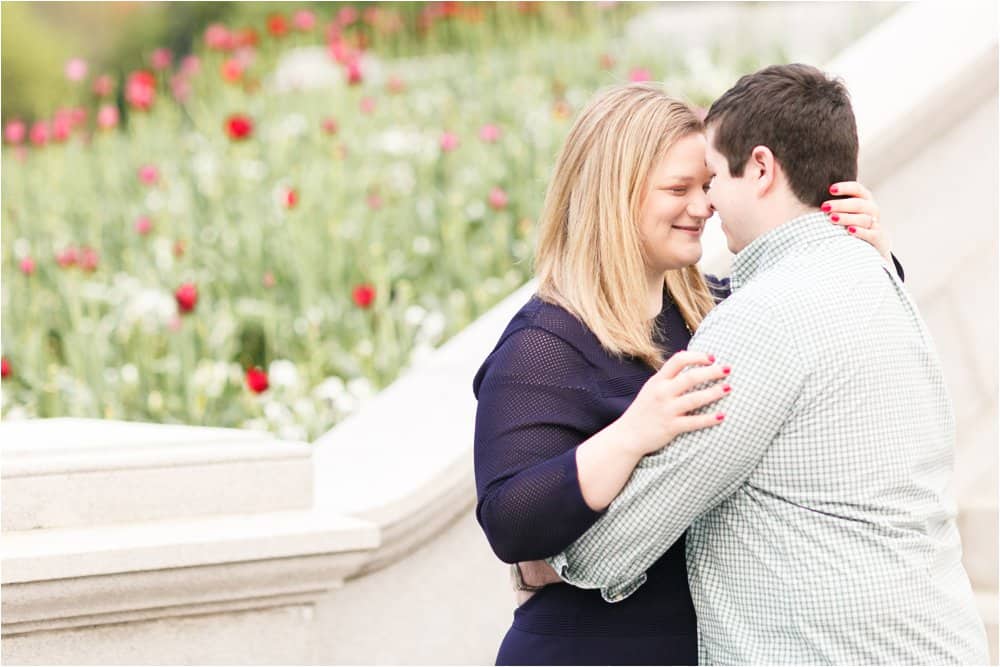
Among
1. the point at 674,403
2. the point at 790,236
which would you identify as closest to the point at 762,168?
the point at 790,236

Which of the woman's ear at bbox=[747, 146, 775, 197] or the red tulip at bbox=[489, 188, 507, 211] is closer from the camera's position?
the woman's ear at bbox=[747, 146, 775, 197]

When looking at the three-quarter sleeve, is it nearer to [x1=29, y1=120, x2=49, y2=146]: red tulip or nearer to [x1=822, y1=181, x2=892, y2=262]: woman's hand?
[x1=822, y1=181, x2=892, y2=262]: woman's hand

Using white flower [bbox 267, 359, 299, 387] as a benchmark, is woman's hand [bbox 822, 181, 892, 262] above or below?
above

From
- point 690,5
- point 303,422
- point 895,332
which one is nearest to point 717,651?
point 895,332

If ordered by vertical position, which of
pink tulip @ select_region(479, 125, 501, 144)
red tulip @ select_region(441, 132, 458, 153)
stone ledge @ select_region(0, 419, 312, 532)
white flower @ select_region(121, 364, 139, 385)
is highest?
pink tulip @ select_region(479, 125, 501, 144)

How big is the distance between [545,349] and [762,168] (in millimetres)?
512

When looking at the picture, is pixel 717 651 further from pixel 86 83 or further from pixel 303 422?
pixel 86 83

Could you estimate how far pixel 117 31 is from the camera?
16.4 metres

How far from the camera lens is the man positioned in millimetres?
2072

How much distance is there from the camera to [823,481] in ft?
6.83

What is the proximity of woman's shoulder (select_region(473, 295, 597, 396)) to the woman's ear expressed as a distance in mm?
429

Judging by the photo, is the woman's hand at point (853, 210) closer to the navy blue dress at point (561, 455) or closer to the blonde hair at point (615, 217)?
the blonde hair at point (615, 217)

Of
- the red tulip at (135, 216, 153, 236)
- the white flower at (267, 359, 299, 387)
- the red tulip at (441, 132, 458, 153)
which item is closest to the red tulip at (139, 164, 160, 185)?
the red tulip at (135, 216, 153, 236)

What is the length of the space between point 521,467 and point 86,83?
1357 cm
